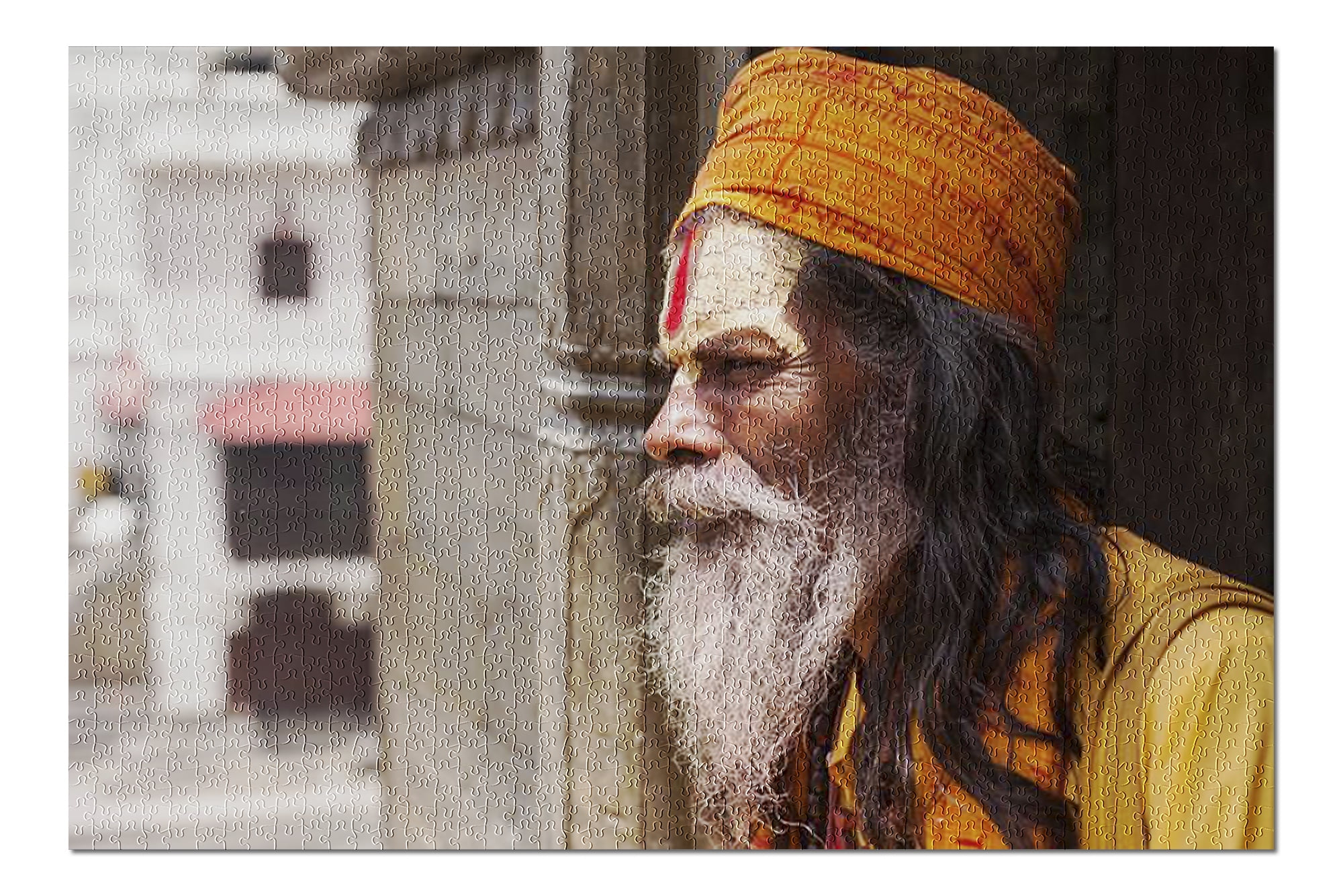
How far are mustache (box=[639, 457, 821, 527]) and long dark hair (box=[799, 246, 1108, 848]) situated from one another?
0.66 ft

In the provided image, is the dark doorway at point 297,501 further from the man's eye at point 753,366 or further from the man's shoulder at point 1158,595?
the man's shoulder at point 1158,595

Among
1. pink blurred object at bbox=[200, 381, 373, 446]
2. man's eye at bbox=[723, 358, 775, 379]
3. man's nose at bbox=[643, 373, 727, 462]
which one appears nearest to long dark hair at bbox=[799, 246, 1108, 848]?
man's eye at bbox=[723, 358, 775, 379]

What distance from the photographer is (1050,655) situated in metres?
2.43

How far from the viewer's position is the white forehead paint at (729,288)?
243 cm

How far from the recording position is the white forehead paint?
243 centimetres

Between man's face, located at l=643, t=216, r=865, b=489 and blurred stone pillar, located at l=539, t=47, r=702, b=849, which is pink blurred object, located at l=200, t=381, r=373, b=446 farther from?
man's face, located at l=643, t=216, r=865, b=489

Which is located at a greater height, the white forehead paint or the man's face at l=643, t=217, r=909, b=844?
the white forehead paint

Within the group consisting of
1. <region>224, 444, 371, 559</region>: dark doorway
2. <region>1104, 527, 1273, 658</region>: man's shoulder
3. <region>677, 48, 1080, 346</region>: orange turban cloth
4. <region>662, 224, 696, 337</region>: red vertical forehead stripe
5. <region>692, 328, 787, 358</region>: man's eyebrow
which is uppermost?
<region>677, 48, 1080, 346</region>: orange turban cloth

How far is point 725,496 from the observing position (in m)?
2.49

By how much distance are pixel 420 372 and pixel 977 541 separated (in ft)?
3.18

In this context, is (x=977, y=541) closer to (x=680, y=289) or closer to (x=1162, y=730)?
(x=1162, y=730)

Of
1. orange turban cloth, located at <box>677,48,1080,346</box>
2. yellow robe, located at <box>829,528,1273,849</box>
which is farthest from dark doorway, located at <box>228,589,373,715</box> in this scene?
→ orange turban cloth, located at <box>677,48,1080,346</box>

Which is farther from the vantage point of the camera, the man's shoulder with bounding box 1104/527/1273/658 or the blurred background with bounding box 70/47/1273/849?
the blurred background with bounding box 70/47/1273/849
